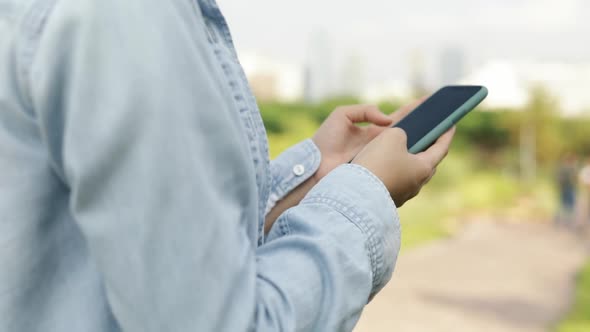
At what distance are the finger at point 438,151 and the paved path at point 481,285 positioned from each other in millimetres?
5245

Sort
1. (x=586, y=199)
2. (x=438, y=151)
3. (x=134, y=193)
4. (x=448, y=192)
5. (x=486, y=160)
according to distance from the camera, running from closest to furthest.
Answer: (x=134, y=193) < (x=438, y=151) < (x=448, y=192) < (x=586, y=199) < (x=486, y=160)

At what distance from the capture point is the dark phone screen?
1221mm

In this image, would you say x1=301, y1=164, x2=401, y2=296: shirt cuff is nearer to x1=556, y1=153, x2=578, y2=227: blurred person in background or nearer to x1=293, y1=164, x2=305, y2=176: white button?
x1=293, y1=164, x2=305, y2=176: white button

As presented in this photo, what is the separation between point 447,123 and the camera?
4.04ft

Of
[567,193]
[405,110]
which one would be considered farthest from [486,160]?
[405,110]

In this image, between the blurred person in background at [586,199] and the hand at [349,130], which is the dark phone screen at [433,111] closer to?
the hand at [349,130]

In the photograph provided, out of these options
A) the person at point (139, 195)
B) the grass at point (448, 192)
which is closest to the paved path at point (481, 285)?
the grass at point (448, 192)

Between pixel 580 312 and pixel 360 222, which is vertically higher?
pixel 360 222

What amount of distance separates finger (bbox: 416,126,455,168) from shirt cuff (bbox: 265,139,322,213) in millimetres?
235

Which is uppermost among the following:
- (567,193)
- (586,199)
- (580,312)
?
(580,312)

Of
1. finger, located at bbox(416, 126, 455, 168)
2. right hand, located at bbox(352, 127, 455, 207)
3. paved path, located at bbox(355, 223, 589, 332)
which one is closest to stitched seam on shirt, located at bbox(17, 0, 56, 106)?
right hand, located at bbox(352, 127, 455, 207)

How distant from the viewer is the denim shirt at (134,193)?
2.31 feet

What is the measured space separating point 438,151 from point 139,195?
57 cm

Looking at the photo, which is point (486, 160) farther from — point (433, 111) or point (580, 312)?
point (433, 111)
